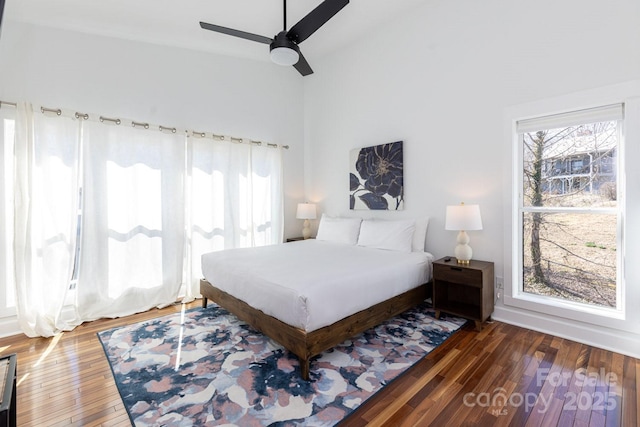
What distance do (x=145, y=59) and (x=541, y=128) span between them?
4.28m

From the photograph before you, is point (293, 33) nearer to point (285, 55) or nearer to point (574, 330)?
point (285, 55)

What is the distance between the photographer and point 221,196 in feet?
12.9

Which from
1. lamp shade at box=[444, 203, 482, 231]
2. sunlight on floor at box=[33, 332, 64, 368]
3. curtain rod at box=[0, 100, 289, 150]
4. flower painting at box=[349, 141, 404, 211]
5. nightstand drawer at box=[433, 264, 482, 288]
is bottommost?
sunlight on floor at box=[33, 332, 64, 368]

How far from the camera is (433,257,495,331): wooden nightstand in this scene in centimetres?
263

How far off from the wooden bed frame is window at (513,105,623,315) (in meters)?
1.13

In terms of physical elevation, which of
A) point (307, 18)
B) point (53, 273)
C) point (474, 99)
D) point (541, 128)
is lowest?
point (53, 273)

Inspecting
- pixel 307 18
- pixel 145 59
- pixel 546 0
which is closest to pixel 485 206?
pixel 546 0

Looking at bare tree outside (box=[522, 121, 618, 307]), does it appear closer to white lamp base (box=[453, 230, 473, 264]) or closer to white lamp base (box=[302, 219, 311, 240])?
white lamp base (box=[453, 230, 473, 264])

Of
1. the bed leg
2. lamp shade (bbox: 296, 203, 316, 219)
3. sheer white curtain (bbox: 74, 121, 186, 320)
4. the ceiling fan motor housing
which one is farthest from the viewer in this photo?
lamp shade (bbox: 296, 203, 316, 219)

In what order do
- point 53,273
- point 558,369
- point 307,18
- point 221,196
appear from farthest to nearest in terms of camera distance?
point 221,196, point 53,273, point 307,18, point 558,369

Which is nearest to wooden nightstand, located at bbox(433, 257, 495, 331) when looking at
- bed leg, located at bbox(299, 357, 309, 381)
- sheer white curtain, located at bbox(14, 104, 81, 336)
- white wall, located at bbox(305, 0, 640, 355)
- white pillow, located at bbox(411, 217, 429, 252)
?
white wall, located at bbox(305, 0, 640, 355)

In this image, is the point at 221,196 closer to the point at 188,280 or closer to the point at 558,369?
the point at 188,280

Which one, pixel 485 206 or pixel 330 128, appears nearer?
pixel 485 206

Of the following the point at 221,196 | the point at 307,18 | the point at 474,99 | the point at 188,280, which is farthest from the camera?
the point at 221,196
